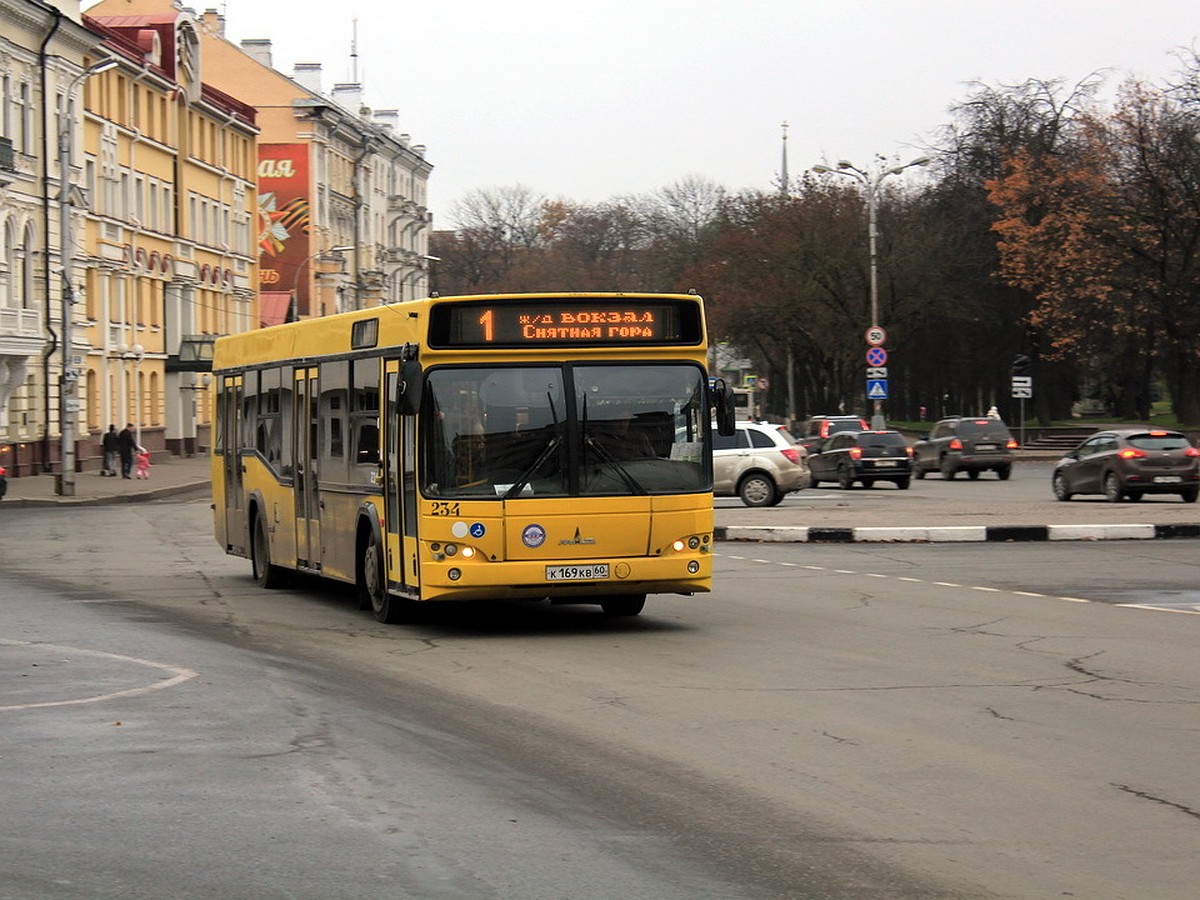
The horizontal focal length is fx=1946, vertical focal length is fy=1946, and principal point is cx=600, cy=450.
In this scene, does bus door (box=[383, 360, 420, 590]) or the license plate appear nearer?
the license plate

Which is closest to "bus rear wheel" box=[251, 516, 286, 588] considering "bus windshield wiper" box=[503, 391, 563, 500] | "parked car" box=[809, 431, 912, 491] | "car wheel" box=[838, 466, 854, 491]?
"bus windshield wiper" box=[503, 391, 563, 500]

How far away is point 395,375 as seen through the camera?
15.3 m

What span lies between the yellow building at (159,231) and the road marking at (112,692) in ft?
161

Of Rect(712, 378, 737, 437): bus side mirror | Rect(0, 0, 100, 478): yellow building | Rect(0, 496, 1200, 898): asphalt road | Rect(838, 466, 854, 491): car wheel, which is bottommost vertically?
Rect(0, 496, 1200, 898): asphalt road

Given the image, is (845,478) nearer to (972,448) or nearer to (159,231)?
(972,448)

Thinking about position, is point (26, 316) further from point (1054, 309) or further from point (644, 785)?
point (644, 785)

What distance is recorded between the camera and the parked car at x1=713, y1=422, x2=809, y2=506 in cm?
3638

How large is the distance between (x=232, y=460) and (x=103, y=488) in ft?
99.8

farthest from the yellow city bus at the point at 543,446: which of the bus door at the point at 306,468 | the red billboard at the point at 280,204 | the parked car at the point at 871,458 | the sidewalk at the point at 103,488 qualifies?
the red billboard at the point at 280,204

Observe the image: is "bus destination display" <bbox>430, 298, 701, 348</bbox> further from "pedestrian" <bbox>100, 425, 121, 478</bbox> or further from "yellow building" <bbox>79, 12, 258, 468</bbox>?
"yellow building" <bbox>79, 12, 258, 468</bbox>

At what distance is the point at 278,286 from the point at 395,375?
3484 inches

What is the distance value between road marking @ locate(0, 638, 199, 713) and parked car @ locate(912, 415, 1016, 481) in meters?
39.1

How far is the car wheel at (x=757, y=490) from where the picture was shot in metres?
36.5

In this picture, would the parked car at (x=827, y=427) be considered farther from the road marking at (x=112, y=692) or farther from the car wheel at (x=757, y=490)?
the road marking at (x=112, y=692)
